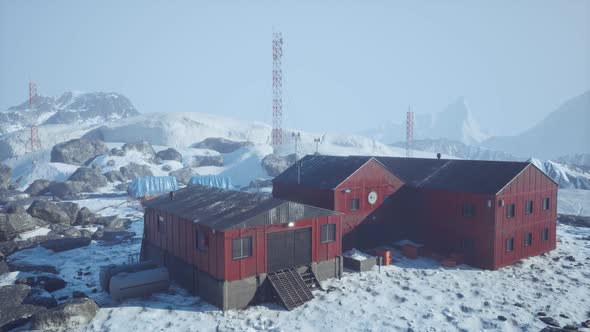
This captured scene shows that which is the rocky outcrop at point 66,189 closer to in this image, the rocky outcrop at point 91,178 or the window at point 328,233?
the rocky outcrop at point 91,178

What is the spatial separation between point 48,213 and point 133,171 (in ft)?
134

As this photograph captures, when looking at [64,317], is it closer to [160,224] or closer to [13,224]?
[160,224]

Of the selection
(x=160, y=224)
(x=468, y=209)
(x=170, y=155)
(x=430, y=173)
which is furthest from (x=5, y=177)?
(x=468, y=209)

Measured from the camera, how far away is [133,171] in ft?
261

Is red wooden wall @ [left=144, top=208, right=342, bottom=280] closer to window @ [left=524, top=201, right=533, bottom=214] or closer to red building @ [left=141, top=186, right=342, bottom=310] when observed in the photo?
red building @ [left=141, top=186, right=342, bottom=310]

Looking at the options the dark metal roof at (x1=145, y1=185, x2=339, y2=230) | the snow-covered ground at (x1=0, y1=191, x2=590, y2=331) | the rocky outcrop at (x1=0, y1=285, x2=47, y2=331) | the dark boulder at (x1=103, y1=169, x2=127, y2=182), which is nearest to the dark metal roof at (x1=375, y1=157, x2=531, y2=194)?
the snow-covered ground at (x1=0, y1=191, x2=590, y2=331)

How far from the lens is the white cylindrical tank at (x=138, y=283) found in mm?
21711

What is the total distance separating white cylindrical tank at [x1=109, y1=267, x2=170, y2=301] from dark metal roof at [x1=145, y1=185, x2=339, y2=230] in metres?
3.45

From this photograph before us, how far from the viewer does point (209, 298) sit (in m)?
21.9

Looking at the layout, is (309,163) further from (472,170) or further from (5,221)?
(5,221)

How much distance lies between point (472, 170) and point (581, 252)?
407 inches

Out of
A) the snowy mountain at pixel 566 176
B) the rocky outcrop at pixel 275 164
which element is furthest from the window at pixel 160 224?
the snowy mountain at pixel 566 176

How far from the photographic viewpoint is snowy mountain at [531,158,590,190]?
83.0m

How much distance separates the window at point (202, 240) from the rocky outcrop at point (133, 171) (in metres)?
61.1
